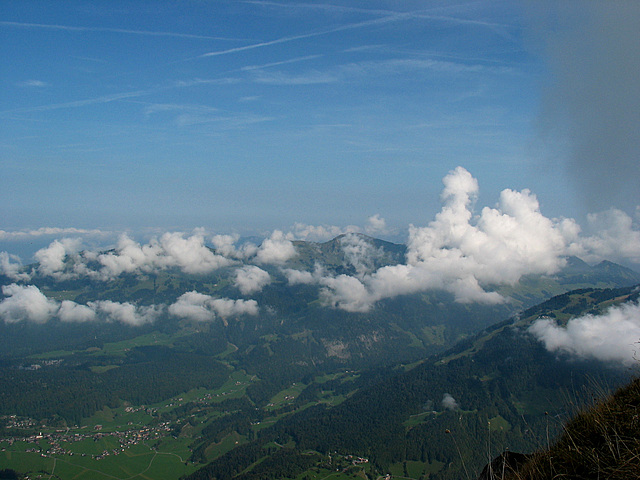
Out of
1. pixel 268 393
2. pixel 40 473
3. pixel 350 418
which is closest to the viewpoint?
pixel 40 473

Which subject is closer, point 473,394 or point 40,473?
point 40,473

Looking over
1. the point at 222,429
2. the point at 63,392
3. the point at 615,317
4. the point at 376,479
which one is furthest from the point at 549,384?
the point at 63,392

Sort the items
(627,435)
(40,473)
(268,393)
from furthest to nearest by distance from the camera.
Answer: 1. (268,393)
2. (40,473)
3. (627,435)

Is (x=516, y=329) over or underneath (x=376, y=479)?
over

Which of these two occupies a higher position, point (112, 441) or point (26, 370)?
point (26, 370)

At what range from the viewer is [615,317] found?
5694 inches

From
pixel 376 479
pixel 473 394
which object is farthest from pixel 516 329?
pixel 376 479

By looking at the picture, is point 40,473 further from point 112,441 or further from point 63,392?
point 63,392

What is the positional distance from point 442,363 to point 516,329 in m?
36.6

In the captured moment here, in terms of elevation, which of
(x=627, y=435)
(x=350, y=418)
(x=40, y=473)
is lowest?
(x=350, y=418)

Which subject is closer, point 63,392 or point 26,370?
point 63,392

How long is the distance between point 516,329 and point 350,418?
292 feet

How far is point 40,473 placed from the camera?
98.1 meters

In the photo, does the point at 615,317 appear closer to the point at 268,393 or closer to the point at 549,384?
the point at 549,384
